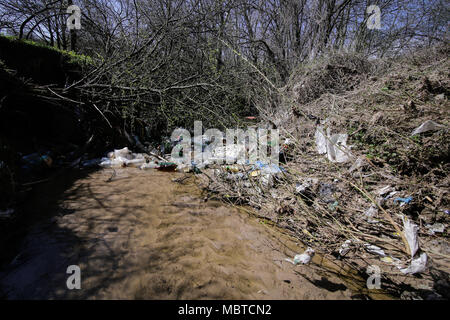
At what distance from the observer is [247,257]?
1.86m

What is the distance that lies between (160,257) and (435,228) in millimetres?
2461

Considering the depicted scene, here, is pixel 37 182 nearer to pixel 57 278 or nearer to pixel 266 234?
pixel 57 278

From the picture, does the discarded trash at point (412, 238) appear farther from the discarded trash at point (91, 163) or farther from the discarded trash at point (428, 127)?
the discarded trash at point (91, 163)

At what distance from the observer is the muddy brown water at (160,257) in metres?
1.45

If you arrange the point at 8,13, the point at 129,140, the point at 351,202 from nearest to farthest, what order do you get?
the point at 351,202, the point at 129,140, the point at 8,13

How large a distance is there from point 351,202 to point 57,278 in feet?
8.97

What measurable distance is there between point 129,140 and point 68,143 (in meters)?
1.03

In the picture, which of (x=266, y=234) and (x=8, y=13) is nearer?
(x=266, y=234)

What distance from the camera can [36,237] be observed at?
74.6 inches

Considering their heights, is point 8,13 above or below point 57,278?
above

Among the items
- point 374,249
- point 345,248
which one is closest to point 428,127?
point 374,249
